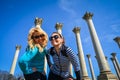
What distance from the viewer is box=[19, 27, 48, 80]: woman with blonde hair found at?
3984 mm

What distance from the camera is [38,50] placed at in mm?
4305

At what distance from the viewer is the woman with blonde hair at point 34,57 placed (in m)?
3.98

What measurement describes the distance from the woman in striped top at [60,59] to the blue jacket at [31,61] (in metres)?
0.33

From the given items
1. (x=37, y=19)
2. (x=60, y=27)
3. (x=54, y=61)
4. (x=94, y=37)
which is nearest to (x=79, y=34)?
(x=60, y=27)

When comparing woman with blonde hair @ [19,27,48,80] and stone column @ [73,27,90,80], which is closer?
woman with blonde hair @ [19,27,48,80]

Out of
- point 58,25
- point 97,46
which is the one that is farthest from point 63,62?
point 58,25

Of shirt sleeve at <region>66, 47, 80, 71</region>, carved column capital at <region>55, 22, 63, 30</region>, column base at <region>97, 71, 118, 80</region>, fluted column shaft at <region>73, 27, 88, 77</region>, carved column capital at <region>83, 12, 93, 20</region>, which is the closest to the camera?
shirt sleeve at <region>66, 47, 80, 71</region>

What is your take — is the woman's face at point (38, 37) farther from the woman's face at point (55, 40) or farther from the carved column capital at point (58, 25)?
the carved column capital at point (58, 25)

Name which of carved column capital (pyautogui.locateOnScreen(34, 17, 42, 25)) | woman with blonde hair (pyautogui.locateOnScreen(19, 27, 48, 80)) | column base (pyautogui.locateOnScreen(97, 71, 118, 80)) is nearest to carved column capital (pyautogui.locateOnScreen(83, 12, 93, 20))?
carved column capital (pyautogui.locateOnScreen(34, 17, 42, 25))

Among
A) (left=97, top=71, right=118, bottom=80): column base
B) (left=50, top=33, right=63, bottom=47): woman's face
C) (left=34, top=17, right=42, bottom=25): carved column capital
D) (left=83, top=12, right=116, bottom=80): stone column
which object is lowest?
(left=50, top=33, right=63, bottom=47): woman's face

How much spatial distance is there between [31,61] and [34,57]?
142mm

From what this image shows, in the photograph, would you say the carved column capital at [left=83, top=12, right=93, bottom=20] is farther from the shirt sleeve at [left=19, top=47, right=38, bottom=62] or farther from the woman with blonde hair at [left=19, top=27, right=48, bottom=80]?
the shirt sleeve at [left=19, top=47, right=38, bottom=62]

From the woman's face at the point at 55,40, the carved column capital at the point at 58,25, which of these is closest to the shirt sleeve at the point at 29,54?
the woman's face at the point at 55,40

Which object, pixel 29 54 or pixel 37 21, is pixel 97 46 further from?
→ pixel 29 54
